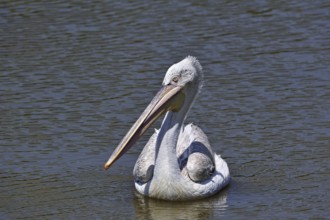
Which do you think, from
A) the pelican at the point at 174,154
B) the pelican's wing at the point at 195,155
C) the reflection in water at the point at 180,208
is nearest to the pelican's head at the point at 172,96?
the pelican at the point at 174,154

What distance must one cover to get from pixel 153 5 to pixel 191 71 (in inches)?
201

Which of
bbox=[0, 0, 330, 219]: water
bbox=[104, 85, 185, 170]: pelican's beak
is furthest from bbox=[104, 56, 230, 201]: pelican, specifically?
bbox=[0, 0, 330, 219]: water

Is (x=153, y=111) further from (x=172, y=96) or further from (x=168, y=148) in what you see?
(x=168, y=148)

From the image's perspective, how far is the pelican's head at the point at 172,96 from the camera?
299 inches

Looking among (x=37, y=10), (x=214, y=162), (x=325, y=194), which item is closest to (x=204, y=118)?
(x=214, y=162)

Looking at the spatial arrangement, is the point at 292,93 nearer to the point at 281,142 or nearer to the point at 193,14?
the point at 281,142

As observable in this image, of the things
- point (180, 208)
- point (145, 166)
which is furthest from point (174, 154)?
point (180, 208)

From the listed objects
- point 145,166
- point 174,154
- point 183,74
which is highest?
point 183,74

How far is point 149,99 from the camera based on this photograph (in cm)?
992

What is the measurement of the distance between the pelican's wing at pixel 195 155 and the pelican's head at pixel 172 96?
11.4 inches

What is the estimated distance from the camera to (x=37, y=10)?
12898 mm

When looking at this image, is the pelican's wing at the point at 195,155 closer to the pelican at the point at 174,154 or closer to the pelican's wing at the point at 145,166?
the pelican at the point at 174,154

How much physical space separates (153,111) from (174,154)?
354 millimetres

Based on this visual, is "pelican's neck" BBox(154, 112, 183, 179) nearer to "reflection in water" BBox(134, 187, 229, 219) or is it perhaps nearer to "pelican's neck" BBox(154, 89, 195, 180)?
"pelican's neck" BBox(154, 89, 195, 180)
